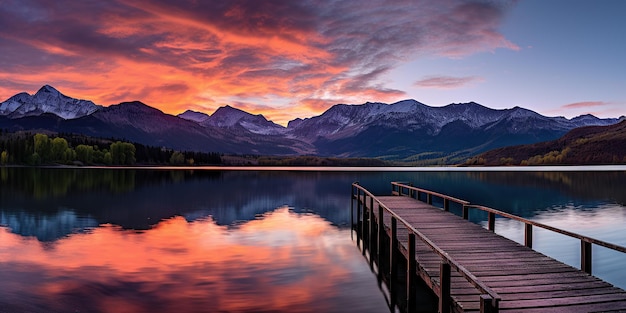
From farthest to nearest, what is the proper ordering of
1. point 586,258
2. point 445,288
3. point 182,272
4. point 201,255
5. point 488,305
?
1. point 201,255
2. point 182,272
3. point 586,258
4. point 445,288
5. point 488,305

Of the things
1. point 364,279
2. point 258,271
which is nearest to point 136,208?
point 258,271

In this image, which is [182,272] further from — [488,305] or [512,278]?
[488,305]

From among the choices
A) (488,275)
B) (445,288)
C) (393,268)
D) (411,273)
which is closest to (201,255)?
(393,268)

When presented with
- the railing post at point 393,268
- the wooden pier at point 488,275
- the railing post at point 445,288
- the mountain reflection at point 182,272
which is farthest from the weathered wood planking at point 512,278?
the mountain reflection at point 182,272

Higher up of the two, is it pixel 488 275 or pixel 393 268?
pixel 488 275

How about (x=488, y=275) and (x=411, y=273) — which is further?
(x=411, y=273)

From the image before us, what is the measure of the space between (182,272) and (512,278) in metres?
15.3

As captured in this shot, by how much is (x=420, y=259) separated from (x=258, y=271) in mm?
8961

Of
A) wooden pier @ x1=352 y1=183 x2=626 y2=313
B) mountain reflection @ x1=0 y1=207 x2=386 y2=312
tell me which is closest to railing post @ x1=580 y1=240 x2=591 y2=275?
wooden pier @ x1=352 y1=183 x2=626 y2=313

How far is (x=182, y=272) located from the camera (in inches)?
878

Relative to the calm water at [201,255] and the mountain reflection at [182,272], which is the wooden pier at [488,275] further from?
the mountain reflection at [182,272]

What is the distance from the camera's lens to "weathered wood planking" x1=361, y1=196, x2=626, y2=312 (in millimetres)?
12016

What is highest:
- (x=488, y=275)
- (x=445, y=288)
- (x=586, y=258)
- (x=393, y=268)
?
(x=586, y=258)

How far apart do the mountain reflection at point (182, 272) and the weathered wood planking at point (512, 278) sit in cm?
372
